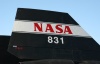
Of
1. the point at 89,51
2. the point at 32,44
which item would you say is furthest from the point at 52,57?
the point at 89,51

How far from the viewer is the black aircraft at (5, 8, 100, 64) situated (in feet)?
40.2

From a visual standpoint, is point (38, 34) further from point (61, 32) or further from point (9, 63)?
point (9, 63)

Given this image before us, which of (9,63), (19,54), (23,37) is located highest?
(23,37)

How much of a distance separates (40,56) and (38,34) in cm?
135

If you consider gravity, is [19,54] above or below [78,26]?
below

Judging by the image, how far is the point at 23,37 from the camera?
12422 mm

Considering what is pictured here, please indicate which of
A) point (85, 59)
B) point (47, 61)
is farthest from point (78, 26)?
point (47, 61)

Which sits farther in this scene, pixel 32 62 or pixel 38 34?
pixel 38 34

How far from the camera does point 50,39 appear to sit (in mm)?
12969

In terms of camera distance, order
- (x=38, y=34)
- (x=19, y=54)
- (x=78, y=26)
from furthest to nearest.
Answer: (x=78, y=26), (x=38, y=34), (x=19, y=54)

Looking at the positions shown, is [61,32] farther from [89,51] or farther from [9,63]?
[9,63]

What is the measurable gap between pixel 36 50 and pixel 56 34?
1642 millimetres

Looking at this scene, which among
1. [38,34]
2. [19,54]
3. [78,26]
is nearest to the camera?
[19,54]

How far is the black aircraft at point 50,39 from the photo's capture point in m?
12.2
